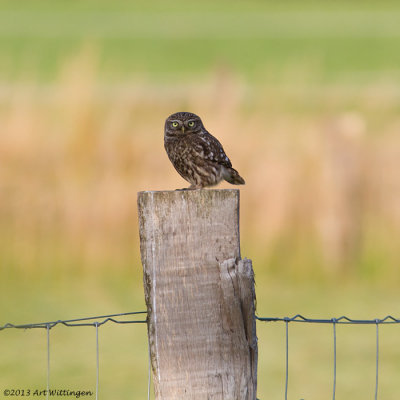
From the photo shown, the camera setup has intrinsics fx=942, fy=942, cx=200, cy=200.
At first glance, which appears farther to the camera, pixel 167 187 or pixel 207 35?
pixel 207 35

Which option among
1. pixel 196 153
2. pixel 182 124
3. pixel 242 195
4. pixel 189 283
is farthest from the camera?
pixel 242 195

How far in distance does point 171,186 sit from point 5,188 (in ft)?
4.25

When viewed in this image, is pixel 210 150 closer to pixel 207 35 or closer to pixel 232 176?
pixel 232 176

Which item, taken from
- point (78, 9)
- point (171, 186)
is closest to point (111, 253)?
point (171, 186)

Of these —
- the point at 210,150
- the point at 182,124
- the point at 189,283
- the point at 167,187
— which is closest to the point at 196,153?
the point at 210,150

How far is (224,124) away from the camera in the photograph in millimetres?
7578

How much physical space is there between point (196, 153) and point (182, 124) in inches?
7.9

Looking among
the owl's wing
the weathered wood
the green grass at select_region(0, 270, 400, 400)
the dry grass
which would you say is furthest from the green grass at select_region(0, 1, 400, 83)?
the weathered wood

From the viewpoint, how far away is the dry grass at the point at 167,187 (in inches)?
286

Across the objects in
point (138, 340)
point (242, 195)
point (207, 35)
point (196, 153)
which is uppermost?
point (207, 35)

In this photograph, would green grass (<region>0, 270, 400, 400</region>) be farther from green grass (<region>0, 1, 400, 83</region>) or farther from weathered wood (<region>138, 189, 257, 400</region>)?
green grass (<region>0, 1, 400, 83</region>)

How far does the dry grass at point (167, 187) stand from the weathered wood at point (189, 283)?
470cm

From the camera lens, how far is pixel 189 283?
8.06 feet

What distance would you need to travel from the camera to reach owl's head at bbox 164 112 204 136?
168 inches
